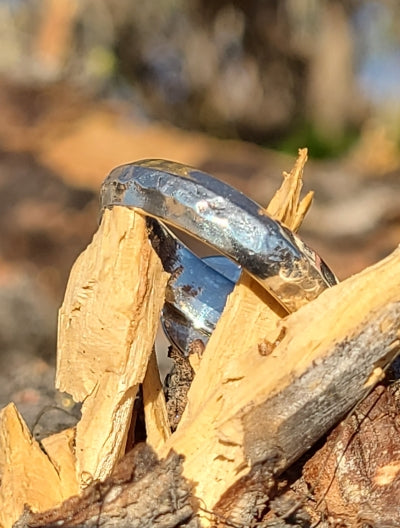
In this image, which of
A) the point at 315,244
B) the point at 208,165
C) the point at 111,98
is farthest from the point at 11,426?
the point at 111,98

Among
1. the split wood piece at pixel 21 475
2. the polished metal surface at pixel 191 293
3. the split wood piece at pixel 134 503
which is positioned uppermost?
the polished metal surface at pixel 191 293

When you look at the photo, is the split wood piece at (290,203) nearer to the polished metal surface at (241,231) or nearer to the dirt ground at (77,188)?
the polished metal surface at (241,231)

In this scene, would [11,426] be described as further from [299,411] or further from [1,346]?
[1,346]

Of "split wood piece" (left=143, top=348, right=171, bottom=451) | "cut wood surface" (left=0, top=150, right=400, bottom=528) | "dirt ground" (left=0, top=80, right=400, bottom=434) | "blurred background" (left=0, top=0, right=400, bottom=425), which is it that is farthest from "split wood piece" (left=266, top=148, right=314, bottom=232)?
"dirt ground" (left=0, top=80, right=400, bottom=434)

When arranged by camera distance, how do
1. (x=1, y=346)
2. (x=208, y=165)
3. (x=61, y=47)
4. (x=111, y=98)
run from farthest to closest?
(x=61, y=47)
(x=111, y=98)
(x=208, y=165)
(x=1, y=346)

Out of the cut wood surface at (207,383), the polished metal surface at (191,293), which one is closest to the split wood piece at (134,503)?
the cut wood surface at (207,383)

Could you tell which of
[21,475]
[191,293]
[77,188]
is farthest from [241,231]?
[77,188]

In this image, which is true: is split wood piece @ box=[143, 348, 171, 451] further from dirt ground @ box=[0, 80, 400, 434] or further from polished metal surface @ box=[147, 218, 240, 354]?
dirt ground @ box=[0, 80, 400, 434]
